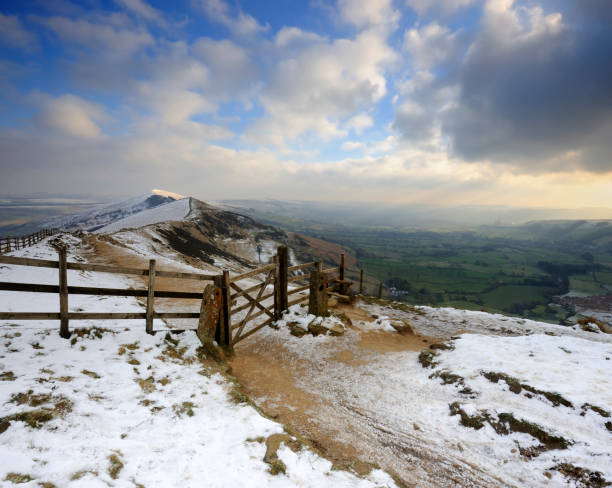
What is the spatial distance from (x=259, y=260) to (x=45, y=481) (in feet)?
199

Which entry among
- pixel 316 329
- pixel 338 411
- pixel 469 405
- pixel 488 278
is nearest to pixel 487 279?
pixel 488 278

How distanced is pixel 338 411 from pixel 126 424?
411cm

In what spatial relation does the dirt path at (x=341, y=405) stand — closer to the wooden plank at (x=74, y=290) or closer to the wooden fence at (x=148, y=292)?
the wooden fence at (x=148, y=292)

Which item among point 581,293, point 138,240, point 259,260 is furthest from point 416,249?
point 138,240

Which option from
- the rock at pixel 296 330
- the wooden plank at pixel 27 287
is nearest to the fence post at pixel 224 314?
the rock at pixel 296 330

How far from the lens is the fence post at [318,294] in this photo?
36.3 feet

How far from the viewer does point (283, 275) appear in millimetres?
10594

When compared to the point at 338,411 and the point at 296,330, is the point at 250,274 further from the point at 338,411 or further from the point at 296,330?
the point at 338,411

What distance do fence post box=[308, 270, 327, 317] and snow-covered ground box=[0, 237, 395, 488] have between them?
5.53m

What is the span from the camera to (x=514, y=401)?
570 centimetres

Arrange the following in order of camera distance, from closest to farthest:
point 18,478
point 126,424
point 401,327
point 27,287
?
1. point 18,478
2. point 126,424
3. point 27,287
4. point 401,327

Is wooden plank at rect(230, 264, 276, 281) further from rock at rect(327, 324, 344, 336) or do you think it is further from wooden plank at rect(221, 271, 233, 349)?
rock at rect(327, 324, 344, 336)

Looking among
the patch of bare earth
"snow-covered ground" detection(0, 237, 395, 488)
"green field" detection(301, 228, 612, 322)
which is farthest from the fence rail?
"green field" detection(301, 228, 612, 322)

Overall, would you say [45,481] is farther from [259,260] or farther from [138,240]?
[259,260]
